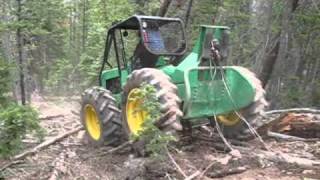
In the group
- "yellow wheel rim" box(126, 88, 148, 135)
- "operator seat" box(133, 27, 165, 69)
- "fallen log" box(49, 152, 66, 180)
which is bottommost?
"fallen log" box(49, 152, 66, 180)

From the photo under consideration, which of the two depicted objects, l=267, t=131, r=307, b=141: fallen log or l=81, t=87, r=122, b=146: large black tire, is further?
l=267, t=131, r=307, b=141: fallen log

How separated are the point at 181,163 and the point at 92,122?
253 cm

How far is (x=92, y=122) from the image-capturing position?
8805mm

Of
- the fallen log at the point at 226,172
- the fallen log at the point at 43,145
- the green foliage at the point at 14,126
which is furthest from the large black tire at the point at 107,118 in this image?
the fallen log at the point at 226,172

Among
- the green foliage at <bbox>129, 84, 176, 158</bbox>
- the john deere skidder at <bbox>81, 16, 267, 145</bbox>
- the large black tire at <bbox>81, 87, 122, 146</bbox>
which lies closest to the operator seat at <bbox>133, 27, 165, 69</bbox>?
the john deere skidder at <bbox>81, 16, 267, 145</bbox>

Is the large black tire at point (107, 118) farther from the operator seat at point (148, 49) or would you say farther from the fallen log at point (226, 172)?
the fallen log at point (226, 172)

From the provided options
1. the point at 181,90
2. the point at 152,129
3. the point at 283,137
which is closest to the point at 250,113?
the point at 283,137

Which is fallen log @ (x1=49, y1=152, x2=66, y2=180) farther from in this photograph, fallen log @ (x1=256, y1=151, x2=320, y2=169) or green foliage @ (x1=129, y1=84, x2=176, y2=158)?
fallen log @ (x1=256, y1=151, x2=320, y2=169)

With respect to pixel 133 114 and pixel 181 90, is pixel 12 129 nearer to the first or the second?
pixel 133 114

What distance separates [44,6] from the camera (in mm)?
15875

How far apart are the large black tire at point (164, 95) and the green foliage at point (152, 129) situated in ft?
0.37

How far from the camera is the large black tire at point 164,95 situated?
6.68 metres

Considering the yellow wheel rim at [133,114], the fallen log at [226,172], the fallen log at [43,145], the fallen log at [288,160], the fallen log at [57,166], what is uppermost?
the yellow wheel rim at [133,114]

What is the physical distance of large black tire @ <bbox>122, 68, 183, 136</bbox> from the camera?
21.9 ft
